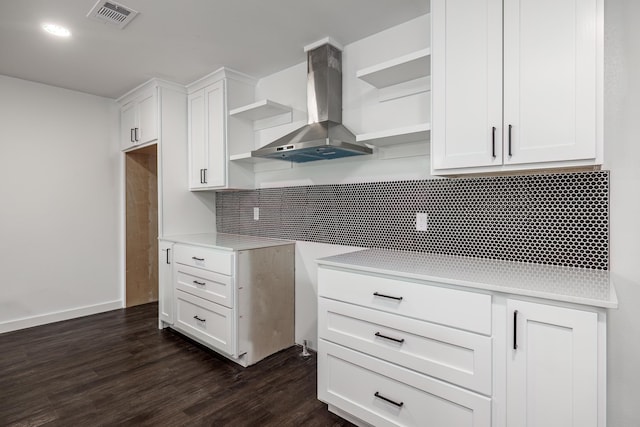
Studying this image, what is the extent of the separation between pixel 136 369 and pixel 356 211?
79.5 inches

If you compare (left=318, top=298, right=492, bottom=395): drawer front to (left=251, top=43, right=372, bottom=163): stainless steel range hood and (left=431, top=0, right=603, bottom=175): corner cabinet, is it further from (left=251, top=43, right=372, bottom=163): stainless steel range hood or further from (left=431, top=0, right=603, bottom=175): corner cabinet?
(left=251, top=43, right=372, bottom=163): stainless steel range hood

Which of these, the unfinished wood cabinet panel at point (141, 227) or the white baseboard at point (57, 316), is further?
the unfinished wood cabinet panel at point (141, 227)

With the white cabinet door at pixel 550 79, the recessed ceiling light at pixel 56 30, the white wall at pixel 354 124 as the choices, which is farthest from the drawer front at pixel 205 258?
the white cabinet door at pixel 550 79

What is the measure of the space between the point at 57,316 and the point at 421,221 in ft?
12.6

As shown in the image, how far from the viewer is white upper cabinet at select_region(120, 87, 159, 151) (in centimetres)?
→ 341

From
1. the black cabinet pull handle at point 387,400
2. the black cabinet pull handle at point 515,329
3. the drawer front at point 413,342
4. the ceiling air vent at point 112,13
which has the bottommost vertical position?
the black cabinet pull handle at point 387,400

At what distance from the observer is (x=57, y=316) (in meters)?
3.57

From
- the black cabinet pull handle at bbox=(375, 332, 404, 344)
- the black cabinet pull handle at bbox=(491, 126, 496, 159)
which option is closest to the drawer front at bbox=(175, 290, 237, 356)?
the black cabinet pull handle at bbox=(375, 332, 404, 344)

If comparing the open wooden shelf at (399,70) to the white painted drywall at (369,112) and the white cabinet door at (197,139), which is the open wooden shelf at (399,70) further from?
the white cabinet door at (197,139)

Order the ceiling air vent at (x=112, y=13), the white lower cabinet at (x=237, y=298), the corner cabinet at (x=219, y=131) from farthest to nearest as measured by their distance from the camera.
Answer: the corner cabinet at (x=219, y=131), the white lower cabinet at (x=237, y=298), the ceiling air vent at (x=112, y=13)

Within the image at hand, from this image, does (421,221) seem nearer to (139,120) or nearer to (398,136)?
(398,136)

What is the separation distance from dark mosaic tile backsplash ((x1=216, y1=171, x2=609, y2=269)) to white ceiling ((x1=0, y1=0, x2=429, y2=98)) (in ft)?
3.64

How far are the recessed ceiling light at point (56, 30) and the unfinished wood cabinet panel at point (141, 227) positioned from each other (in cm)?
165

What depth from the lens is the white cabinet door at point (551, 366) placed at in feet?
3.90
